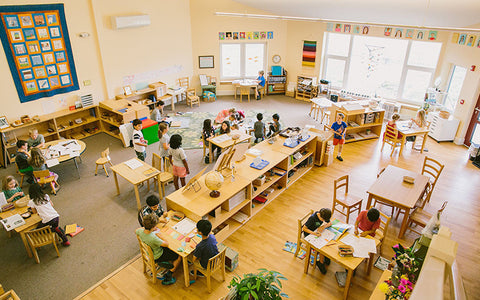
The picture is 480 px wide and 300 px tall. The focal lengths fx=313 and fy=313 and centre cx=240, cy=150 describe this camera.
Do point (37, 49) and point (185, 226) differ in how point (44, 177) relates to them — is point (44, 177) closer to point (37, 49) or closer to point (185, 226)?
point (37, 49)

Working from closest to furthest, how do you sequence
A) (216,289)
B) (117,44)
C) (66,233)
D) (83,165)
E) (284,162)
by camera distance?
(216,289)
(66,233)
(284,162)
(83,165)
(117,44)

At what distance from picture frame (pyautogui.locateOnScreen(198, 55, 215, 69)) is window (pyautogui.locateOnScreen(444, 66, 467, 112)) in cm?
925

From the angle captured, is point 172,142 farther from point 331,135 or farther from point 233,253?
point 331,135

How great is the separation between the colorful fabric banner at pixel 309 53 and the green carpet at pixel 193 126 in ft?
10.8

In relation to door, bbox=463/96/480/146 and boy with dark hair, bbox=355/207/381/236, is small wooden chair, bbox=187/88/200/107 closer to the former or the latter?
boy with dark hair, bbox=355/207/381/236

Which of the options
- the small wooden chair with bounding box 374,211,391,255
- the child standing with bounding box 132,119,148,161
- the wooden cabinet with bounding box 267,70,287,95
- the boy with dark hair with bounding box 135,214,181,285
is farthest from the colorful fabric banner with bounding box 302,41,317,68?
the boy with dark hair with bounding box 135,214,181,285

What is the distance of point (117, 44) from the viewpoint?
10766mm

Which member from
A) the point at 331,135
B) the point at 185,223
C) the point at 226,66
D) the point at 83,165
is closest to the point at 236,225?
the point at 185,223

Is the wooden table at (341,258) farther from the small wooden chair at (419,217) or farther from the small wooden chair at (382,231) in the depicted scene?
the small wooden chair at (419,217)

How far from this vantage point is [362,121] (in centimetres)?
1061

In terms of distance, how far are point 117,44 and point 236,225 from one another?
7830mm

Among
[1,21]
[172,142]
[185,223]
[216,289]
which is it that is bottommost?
[216,289]

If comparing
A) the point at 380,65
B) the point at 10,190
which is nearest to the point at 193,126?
the point at 10,190

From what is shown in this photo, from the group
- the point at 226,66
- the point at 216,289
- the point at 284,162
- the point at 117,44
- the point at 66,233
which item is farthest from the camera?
the point at 226,66
